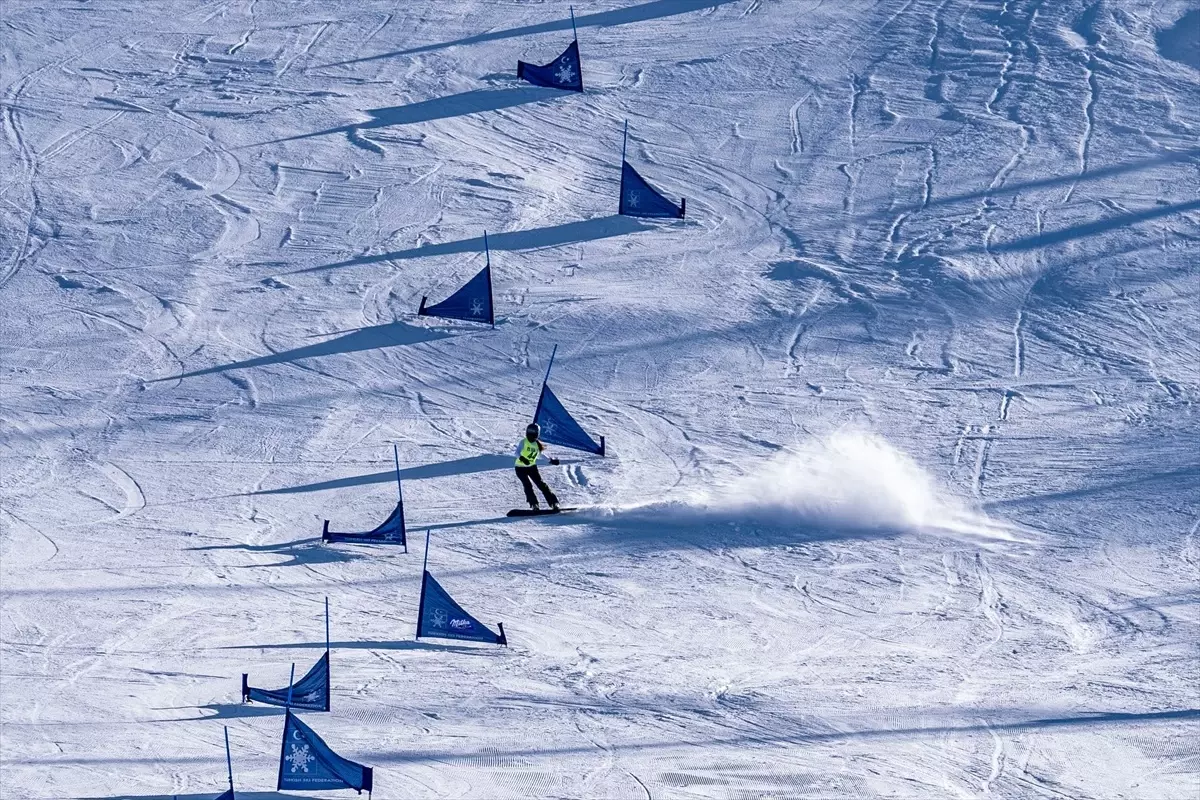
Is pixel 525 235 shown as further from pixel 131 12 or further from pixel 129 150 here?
pixel 131 12

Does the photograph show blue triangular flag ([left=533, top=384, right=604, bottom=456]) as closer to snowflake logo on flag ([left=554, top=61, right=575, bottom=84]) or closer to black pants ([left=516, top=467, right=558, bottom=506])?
black pants ([left=516, top=467, right=558, bottom=506])

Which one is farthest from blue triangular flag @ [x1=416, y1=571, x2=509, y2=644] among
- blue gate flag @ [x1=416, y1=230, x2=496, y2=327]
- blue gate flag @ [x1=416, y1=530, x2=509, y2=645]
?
blue gate flag @ [x1=416, y1=230, x2=496, y2=327]

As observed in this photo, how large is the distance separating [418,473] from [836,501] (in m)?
3.03

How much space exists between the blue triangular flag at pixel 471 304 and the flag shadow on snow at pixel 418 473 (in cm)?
218

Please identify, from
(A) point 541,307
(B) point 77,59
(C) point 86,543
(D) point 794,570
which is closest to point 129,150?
(B) point 77,59

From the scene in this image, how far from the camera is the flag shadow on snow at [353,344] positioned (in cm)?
1608

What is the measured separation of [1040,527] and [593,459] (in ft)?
10.7

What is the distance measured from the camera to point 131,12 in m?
22.4

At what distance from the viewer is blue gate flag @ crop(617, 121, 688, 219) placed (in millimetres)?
18016

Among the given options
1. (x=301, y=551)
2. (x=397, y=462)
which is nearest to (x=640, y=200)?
(x=397, y=462)

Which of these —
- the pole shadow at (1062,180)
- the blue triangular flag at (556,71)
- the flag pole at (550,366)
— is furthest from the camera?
the blue triangular flag at (556,71)

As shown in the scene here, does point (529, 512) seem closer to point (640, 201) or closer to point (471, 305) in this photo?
point (471, 305)

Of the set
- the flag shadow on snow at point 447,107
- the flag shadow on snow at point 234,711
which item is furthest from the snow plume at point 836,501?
the flag shadow on snow at point 447,107

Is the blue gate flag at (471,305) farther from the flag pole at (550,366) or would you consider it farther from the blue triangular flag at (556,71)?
the blue triangular flag at (556,71)
